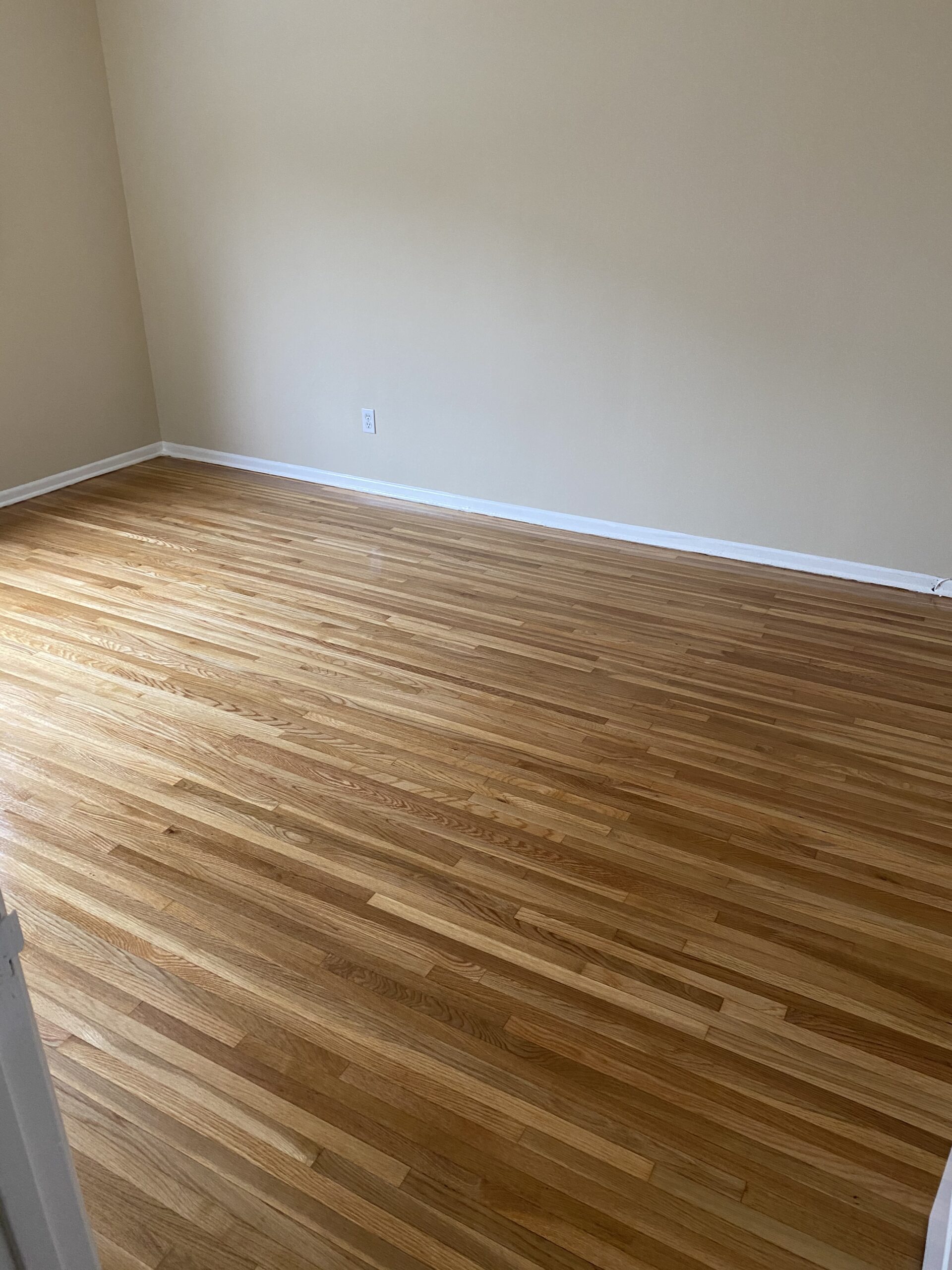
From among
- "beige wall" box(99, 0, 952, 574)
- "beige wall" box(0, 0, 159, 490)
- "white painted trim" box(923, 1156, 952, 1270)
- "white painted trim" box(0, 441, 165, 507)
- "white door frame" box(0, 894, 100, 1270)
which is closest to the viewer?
"white door frame" box(0, 894, 100, 1270)

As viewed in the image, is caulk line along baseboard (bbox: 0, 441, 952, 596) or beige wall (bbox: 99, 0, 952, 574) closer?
beige wall (bbox: 99, 0, 952, 574)

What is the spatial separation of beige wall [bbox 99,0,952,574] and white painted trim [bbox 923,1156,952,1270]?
2.53 m

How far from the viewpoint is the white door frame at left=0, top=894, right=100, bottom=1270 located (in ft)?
2.08

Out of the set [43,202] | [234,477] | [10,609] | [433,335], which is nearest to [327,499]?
[234,477]

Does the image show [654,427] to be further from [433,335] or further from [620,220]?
[433,335]

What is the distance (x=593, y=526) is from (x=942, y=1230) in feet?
9.91

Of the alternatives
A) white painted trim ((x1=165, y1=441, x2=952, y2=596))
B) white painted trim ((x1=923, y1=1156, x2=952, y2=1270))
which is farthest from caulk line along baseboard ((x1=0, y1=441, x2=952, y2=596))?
white painted trim ((x1=923, y1=1156, x2=952, y2=1270))

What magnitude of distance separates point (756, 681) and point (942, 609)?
981 mm

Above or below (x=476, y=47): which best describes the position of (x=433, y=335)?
below

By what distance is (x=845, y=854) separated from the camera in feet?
6.79

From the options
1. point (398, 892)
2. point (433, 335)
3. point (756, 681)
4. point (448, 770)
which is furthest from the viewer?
point (433, 335)

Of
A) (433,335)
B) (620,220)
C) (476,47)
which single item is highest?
(476,47)

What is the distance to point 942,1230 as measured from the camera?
1213 mm

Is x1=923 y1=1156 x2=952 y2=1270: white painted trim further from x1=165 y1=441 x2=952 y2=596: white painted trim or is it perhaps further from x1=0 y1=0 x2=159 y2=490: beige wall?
x1=0 y1=0 x2=159 y2=490: beige wall
